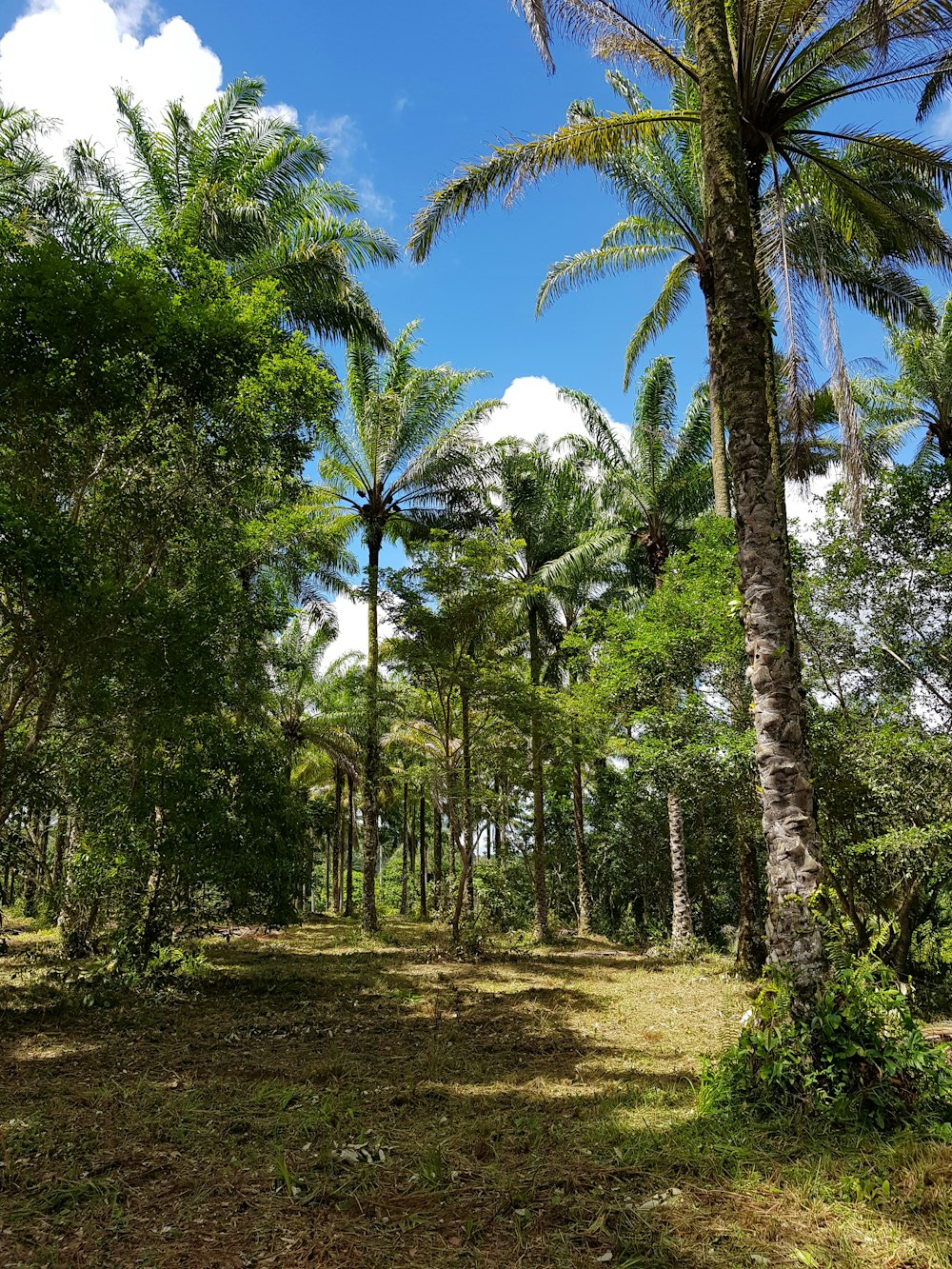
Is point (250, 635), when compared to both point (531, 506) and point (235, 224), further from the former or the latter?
point (531, 506)

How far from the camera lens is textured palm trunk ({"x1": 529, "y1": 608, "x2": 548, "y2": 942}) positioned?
16.1 metres

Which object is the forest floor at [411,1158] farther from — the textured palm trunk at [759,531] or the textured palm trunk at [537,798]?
the textured palm trunk at [537,798]

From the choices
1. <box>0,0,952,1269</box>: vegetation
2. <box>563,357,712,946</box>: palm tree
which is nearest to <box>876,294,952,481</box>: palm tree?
<box>0,0,952,1269</box>: vegetation

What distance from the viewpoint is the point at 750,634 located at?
17.6 feet

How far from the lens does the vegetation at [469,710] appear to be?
398 cm

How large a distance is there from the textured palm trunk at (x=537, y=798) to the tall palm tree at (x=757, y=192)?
9422mm

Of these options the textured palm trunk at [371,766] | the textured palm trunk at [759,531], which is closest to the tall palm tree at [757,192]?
the textured palm trunk at [759,531]

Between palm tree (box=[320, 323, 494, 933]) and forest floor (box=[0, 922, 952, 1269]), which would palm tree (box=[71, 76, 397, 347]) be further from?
forest floor (box=[0, 922, 952, 1269])

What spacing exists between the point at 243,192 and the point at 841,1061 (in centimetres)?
1535

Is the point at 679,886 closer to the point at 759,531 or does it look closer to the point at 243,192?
the point at 759,531

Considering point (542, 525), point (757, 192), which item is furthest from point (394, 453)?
point (757, 192)

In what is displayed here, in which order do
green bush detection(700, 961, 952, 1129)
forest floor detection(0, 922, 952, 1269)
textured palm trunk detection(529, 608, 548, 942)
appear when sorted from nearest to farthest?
1. forest floor detection(0, 922, 952, 1269)
2. green bush detection(700, 961, 952, 1129)
3. textured palm trunk detection(529, 608, 548, 942)

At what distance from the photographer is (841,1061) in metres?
4.35

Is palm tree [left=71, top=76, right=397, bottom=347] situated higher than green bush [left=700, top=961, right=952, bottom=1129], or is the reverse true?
palm tree [left=71, top=76, right=397, bottom=347]
